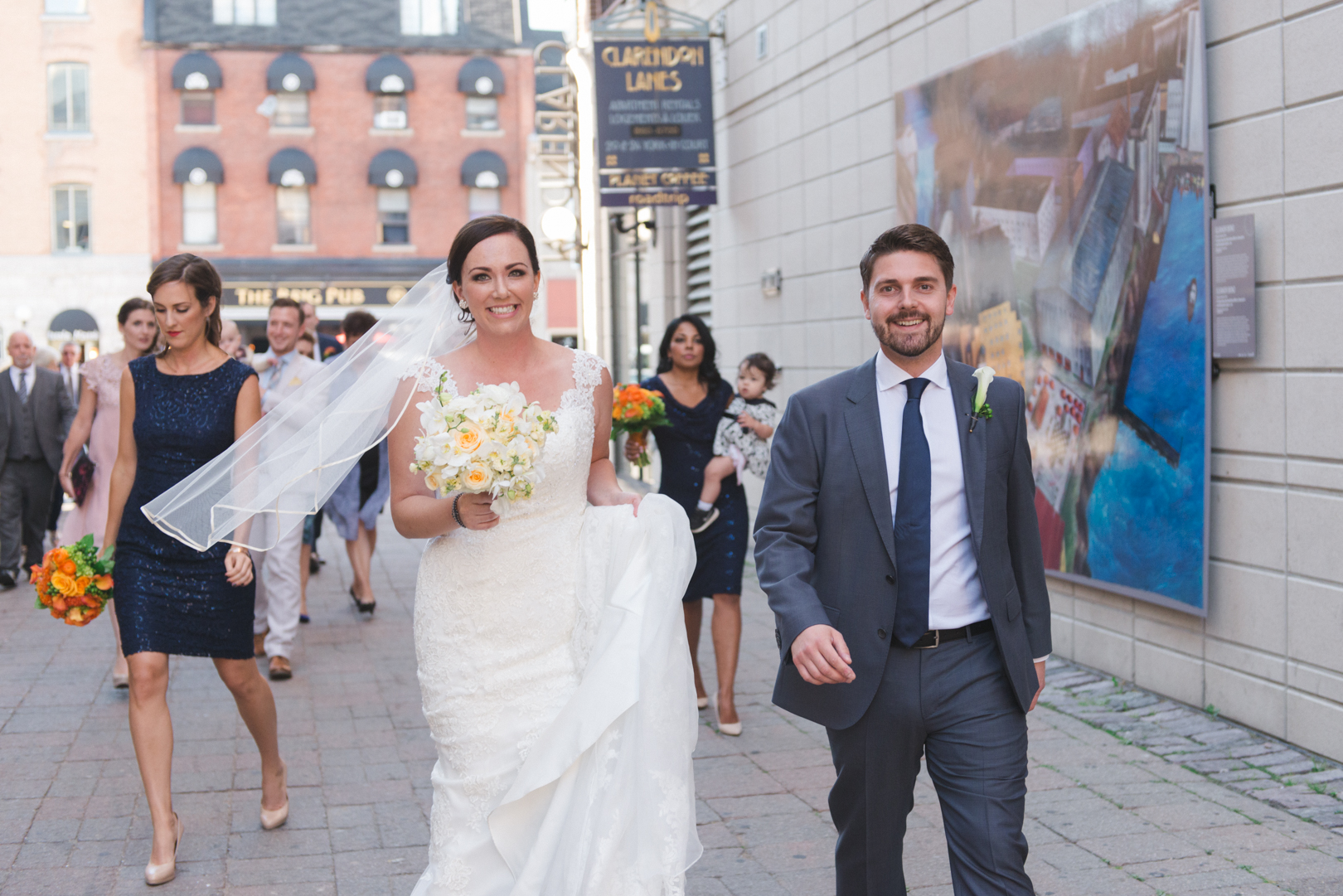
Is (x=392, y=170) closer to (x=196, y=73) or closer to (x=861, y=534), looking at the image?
(x=196, y=73)

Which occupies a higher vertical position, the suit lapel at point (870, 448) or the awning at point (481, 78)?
the awning at point (481, 78)

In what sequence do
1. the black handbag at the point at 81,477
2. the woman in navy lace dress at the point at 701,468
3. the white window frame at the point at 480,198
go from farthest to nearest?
Answer: the white window frame at the point at 480,198 < the black handbag at the point at 81,477 < the woman in navy lace dress at the point at 701,468

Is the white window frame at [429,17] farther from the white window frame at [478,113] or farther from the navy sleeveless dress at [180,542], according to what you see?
the navy sleeveless dress at [180,542]

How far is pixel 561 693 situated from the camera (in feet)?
11.9

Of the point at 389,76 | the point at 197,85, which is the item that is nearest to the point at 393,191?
the point at 389,76

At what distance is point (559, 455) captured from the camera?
12.4 ft

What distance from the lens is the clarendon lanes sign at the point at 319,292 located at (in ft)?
125

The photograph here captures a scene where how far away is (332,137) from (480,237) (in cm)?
3809

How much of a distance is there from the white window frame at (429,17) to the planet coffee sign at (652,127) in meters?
29.9

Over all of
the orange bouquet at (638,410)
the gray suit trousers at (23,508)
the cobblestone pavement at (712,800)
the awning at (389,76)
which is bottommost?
the cobblestone pavement at (712,800)

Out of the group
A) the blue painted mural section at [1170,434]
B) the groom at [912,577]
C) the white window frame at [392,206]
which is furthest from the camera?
the white window frame at [392,206]

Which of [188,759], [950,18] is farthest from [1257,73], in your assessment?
[188,759]

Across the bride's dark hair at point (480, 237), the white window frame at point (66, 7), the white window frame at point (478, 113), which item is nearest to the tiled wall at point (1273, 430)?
the bride's dark hair at point (480, 237)

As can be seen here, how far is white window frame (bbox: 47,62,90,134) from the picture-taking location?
36.9m
